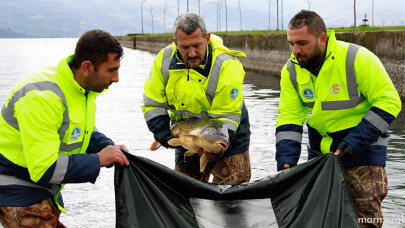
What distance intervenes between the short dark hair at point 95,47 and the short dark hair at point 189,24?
0.90 metres

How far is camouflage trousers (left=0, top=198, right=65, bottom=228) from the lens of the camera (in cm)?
376

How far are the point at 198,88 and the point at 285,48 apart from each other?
679 inches

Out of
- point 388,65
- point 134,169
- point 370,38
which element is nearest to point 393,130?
point 388,65

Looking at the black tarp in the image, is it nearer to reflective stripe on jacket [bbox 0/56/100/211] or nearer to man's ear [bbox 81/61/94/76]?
reflective stripe on jacket [bbox 0/56/100/211]

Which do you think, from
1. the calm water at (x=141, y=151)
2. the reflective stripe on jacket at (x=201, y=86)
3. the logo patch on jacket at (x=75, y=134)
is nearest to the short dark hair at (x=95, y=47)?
the logo patch on jacket at (x=75, y=134)

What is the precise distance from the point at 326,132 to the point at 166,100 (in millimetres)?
1368

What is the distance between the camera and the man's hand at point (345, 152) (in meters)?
4.33

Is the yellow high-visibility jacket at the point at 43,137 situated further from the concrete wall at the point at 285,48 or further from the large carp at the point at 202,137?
the concrete wall at the point at 285,48

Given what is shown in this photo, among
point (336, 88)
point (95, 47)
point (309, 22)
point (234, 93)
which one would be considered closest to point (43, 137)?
point (95, 47)

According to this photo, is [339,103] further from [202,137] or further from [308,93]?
[202,137]

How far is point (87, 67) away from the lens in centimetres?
378

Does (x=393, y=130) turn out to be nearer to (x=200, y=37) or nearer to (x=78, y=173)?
(x=200, y=37)

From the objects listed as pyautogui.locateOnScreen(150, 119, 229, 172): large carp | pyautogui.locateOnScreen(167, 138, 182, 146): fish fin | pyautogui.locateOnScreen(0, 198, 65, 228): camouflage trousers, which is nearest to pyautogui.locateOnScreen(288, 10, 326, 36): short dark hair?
pyautogui.locateOnScreen(150, 119, 229, 172): large carp

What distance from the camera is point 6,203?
12.3ft
